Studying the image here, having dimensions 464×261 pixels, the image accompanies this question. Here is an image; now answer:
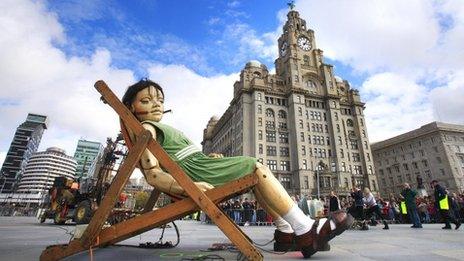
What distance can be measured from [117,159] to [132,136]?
53.6 ft

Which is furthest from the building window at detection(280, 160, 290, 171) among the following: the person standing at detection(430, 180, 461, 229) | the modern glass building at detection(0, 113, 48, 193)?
the modern glass building at detection(0, 113, 48, 193)

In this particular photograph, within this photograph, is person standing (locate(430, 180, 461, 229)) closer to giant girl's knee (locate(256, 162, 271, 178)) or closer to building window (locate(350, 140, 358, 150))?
giant girl's knee (locate(256, 162, 271, 178))

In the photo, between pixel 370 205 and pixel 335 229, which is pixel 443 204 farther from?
pixel 335 229

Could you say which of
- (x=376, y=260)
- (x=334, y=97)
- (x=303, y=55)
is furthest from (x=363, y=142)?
(x=376, y=260)

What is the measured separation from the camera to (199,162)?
8.91ft

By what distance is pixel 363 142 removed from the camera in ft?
217

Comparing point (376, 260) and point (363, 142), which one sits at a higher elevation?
point (363, 142)

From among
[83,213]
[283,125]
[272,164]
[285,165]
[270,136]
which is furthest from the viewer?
[283,125]

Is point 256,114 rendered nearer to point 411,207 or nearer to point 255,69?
point 255,69

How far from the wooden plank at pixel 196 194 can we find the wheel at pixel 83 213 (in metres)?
11.7

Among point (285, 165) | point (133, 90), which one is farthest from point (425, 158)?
point (133, 90)

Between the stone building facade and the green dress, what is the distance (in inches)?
3025

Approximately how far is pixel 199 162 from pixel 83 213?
12.2 metres

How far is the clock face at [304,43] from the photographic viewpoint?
7181 centimetres
